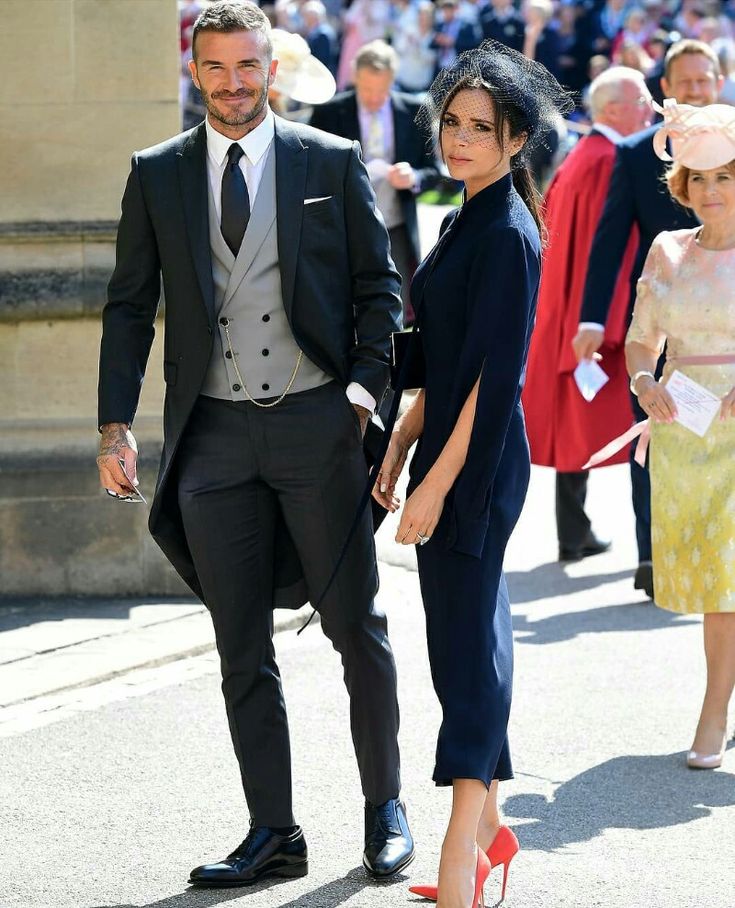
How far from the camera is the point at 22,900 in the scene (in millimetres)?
4223

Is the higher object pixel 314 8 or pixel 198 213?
pixel 198 213

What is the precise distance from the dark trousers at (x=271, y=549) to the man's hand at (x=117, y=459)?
135 mm

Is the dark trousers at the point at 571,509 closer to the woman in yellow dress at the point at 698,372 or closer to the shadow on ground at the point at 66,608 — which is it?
the shadow on ground at the point at 66,608

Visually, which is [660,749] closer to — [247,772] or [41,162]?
[247,772]

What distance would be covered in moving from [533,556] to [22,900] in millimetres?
4621

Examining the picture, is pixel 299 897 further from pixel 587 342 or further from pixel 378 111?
pixel 378 111

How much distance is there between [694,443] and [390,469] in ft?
5.31

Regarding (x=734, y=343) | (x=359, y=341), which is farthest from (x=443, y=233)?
(x=734, y=343)

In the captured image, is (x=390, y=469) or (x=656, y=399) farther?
(x=656, y=399)

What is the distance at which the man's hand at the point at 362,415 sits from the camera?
4.39 metres

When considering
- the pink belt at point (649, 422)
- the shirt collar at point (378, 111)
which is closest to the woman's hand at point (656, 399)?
the pink belt at point (649, 422)

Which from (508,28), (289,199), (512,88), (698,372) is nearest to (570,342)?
(698,372)

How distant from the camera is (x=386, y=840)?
14.5 feet

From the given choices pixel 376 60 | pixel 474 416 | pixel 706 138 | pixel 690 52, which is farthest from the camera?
pixel 376 60
